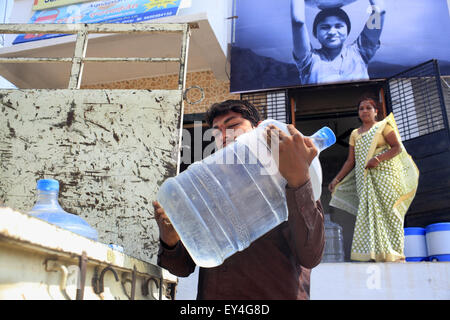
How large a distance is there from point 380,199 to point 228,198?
2.24 metres

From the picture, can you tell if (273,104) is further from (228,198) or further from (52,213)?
(52,213)

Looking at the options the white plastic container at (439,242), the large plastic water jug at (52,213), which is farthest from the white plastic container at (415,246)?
the large plastic water jug at (52,213)

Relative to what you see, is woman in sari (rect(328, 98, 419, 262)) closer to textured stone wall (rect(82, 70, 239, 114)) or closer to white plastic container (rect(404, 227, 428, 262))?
white plastic container (rect(404, 227, 428, 262))

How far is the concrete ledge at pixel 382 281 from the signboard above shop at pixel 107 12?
412 cm

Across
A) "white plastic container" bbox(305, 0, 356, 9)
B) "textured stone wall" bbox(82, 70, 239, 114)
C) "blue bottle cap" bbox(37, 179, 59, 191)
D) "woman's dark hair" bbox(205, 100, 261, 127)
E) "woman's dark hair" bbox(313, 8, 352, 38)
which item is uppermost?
"white plastic container" bbox(305, 0, 356, 9)

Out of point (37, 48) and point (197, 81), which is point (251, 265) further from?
point (37, 48)

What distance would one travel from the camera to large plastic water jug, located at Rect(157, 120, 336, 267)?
4.73ft

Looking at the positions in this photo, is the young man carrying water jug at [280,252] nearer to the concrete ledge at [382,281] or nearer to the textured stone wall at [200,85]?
the concrete ledge at [382,281]

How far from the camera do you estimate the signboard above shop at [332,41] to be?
5.03 metres

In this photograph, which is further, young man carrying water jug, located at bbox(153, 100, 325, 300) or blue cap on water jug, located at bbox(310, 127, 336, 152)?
→ blue cap on water jug, located at bbox(310, 127, 336, 152)

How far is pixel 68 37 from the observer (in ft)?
18.2

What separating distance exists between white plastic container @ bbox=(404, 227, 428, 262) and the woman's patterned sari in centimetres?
35

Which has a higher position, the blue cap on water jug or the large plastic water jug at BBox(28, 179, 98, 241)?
the blue cap on water jug

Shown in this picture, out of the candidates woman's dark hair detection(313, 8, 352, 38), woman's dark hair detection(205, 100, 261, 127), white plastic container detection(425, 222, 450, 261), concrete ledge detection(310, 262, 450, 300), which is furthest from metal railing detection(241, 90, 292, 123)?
woman's dark hair detection(205, 100, 261, 127)
